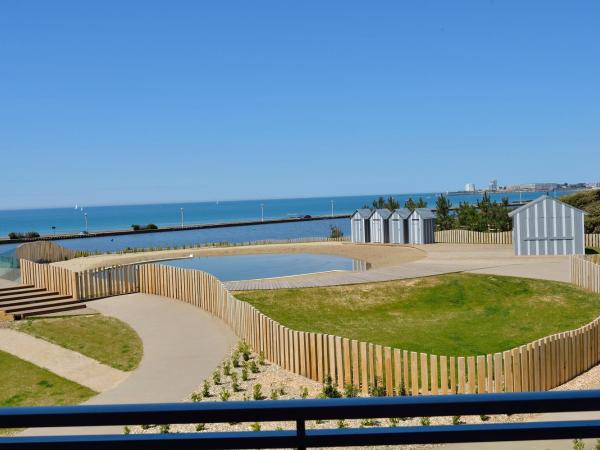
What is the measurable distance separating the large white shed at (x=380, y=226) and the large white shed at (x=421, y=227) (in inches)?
72.6

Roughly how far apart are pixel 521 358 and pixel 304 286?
46.7 feet

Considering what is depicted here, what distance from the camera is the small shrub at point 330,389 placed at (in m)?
12.8

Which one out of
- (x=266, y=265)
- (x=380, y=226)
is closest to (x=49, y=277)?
(x=266, y=265)

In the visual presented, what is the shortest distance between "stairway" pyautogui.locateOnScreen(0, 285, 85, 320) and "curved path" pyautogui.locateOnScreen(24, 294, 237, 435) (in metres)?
1.06

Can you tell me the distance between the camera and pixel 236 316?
1858 centimetres

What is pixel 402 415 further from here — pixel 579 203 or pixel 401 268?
pixel 579 203

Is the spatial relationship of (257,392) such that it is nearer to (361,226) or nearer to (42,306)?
(42,306)

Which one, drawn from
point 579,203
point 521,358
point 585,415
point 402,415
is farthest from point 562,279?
point 579,203

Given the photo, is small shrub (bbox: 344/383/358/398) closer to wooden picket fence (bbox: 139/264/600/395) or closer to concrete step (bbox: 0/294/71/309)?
wooden picket fence (bbox: 139/264/600/395)

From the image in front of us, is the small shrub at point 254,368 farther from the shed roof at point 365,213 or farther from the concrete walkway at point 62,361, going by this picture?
the shed roof at point 365,213

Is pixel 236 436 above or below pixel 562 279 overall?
above

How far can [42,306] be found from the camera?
23.5 m

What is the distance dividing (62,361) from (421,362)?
34.6 ft

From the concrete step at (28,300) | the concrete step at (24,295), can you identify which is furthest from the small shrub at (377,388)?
the concrete step at (24,295)
